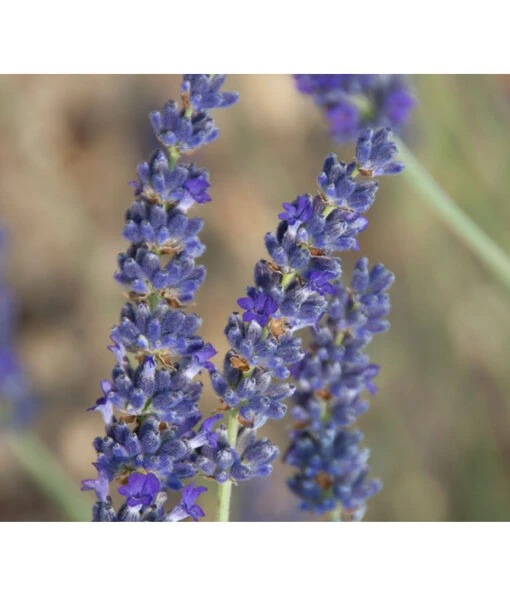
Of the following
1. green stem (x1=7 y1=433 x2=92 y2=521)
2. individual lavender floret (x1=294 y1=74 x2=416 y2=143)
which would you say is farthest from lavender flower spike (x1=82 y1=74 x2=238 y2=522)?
green stem (x1=7 y1=433 x2=92 y2=521)

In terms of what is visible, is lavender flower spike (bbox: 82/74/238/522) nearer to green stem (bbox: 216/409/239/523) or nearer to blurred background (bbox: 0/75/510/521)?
green stem (bbox: 216/409/239/523)

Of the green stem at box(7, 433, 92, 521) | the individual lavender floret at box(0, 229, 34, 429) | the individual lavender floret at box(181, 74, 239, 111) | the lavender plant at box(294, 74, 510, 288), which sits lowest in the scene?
the green stem at box(7, 433, 92, 521)

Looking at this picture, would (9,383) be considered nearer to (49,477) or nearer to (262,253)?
(49,477)

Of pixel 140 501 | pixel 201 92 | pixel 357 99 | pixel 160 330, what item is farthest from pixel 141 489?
pixel 357 99

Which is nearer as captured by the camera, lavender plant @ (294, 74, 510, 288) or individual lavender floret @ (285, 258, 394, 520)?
individual lavender floret @ (285, 258, 394, 520)
